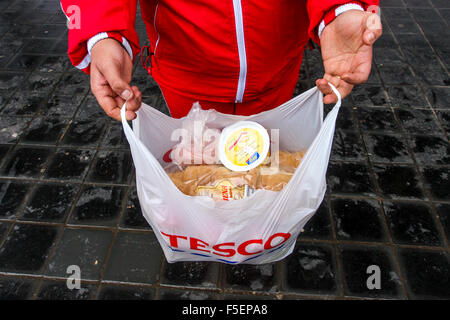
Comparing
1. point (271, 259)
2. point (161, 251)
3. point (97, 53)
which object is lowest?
point (161, 251)

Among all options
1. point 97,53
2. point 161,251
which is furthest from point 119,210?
point 97,53

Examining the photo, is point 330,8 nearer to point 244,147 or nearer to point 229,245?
point 244,147

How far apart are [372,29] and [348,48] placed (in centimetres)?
11

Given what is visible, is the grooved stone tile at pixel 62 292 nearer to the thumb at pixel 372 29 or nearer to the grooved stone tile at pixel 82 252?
the grooved stone tile at pixel 82 252

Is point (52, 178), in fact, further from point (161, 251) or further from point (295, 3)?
point (295, 3)

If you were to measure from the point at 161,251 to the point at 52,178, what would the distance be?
0.78 meters

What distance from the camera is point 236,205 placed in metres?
0.98

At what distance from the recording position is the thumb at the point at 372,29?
85 centimetres

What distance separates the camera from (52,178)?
69.9 inches

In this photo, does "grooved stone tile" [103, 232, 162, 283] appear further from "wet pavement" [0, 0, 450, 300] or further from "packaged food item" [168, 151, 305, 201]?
"packaged food item" [168, 151, 305, 201]

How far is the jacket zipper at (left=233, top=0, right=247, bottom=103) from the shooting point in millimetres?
959

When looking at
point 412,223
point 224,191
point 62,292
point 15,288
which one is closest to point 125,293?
point 62,292

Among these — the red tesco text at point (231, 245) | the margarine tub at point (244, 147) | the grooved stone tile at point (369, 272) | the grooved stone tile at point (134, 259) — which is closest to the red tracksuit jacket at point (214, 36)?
the margarine tub at point (244, 147)

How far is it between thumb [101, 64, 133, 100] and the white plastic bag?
45 mm
